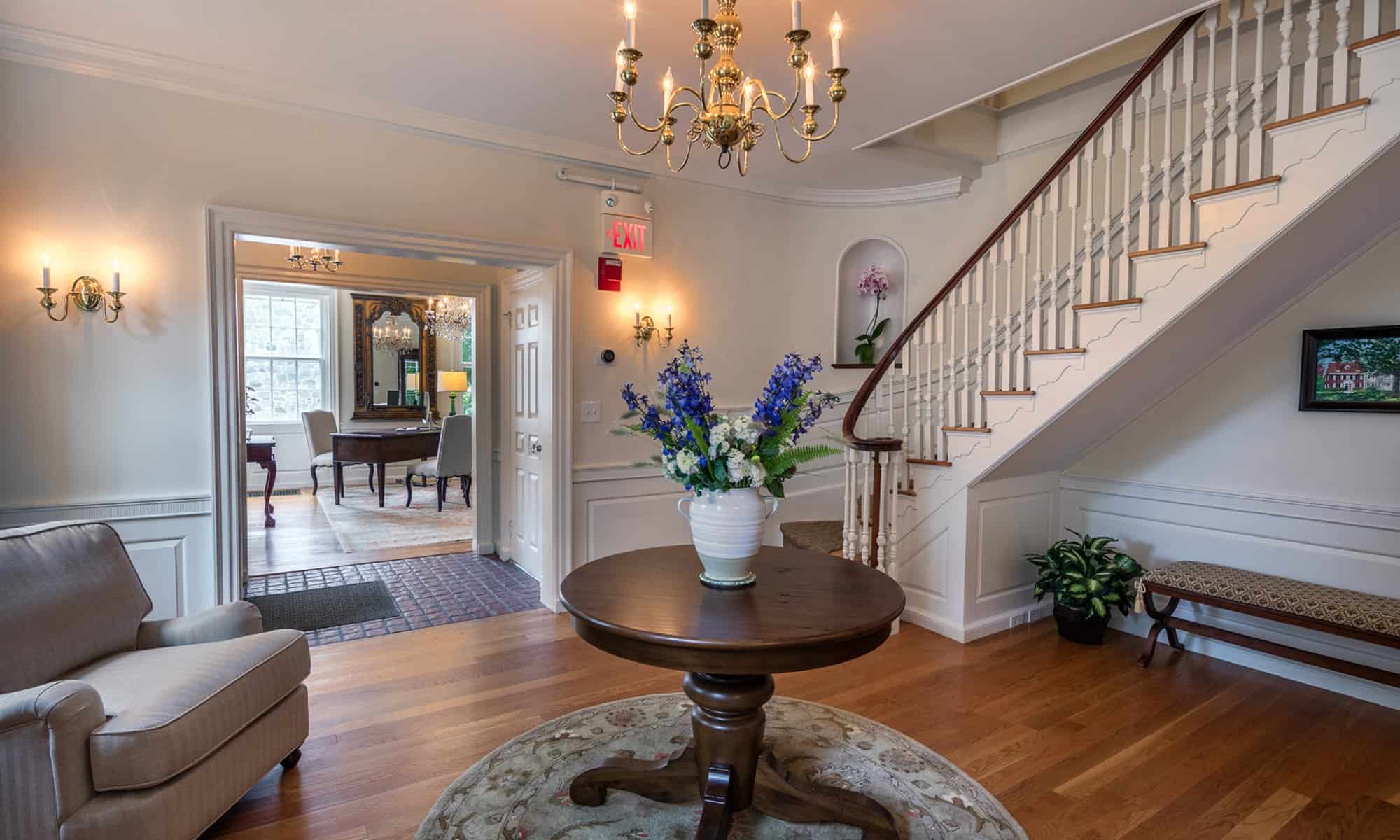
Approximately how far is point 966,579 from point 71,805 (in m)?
3.56

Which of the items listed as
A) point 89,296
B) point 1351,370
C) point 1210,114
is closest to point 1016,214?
point 1210,114

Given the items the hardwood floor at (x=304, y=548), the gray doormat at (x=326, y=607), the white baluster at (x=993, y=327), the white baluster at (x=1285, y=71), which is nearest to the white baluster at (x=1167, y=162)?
the white baluster at (x=1285, y=71)

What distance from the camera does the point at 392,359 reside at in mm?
8836

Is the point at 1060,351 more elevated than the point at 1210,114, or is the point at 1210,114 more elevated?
the point at 1210,114

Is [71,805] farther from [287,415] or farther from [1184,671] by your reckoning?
[287,415]

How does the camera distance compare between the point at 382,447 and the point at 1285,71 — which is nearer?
the point at 1285,71

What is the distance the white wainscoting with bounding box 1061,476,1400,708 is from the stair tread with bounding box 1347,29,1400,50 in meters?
1.92

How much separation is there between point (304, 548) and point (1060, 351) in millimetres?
5611

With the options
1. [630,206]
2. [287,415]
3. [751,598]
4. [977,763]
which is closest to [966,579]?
[977,763]

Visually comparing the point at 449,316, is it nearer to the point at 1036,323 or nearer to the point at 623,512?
the point at 623,512

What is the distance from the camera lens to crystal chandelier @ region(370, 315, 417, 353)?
871 cm

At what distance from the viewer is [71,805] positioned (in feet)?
5.48

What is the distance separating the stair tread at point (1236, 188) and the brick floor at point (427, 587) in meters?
3.89

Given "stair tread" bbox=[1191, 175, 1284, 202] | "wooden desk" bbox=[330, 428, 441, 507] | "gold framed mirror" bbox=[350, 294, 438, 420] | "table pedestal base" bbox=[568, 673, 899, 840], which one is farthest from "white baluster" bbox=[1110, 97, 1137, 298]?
"gold framed mirror" bbox=[350, 294, 438, 420]
